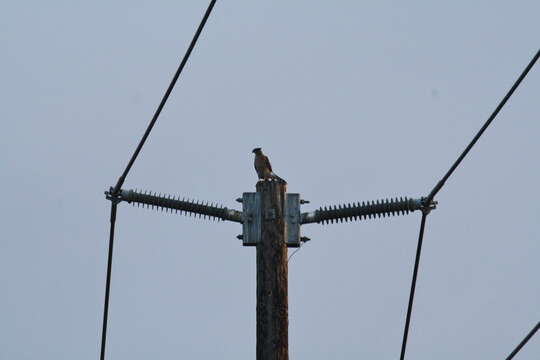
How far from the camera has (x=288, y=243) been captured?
1208cm

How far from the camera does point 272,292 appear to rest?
11.8m

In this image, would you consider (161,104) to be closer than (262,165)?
Yes

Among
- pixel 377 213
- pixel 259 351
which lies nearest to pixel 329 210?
pixel 377 213

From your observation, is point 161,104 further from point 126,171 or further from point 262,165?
point 262,165

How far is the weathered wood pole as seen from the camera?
1175 cm

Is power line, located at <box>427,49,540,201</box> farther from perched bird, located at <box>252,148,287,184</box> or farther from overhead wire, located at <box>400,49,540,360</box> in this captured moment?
perched bird, located at <box>252,148,287,184</box>

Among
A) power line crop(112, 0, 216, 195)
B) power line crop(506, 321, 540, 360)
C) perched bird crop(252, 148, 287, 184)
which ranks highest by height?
perched bird crop(252, 148, 287, 184)

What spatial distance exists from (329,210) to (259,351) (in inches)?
52.6

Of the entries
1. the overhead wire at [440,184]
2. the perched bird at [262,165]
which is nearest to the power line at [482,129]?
the overhead wire at [440,184]

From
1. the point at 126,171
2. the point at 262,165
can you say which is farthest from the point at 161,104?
the point at 262,165

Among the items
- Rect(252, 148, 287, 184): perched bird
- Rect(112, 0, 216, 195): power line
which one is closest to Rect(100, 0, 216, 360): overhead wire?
Rect(112, 0, 216, 195): power line

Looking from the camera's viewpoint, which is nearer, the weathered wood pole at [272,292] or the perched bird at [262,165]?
the weathered wood pole at [272,292]

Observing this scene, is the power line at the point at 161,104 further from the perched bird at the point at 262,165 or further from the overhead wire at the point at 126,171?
the perched bird at the point at 262,165

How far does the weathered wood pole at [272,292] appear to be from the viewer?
11.8 meters
